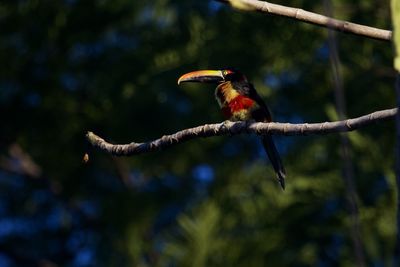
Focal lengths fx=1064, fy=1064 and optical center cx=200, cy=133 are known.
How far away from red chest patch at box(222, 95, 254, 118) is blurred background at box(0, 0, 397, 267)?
1.82 m

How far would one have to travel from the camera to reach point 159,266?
26.4 ft

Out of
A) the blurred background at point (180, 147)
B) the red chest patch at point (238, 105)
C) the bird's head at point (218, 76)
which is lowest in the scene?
the red chest patch at point (238, 105)

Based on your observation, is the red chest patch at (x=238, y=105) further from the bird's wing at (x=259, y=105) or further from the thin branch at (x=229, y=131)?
the thin branch at (x=229, y=131)

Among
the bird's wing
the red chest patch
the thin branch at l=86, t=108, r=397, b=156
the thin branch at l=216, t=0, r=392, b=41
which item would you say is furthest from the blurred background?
the thin branch at l=216, t=0, r=392, b=41

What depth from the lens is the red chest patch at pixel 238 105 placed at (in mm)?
5656

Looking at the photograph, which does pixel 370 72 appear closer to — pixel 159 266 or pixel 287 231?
pixel 287 231

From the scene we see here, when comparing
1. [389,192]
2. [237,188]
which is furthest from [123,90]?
[389,192]

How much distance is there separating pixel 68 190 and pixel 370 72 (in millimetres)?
3491

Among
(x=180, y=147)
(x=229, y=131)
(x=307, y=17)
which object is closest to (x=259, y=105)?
(x=229, y=131)

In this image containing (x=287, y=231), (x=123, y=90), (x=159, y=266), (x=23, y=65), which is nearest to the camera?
(x=159, y=266)

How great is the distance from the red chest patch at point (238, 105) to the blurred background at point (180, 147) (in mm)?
1820

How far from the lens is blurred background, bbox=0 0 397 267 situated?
27.2 ft

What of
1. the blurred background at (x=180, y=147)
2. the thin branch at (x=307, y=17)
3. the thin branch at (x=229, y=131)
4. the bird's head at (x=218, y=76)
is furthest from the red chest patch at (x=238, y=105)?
the thin branch at (x=307, y=17)

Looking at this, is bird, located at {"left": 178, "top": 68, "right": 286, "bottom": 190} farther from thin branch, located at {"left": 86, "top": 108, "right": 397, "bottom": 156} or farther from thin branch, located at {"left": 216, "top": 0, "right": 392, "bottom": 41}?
thin branch, located at {"left": 216, "top": 0, "right": 392, "bottom": 41}
